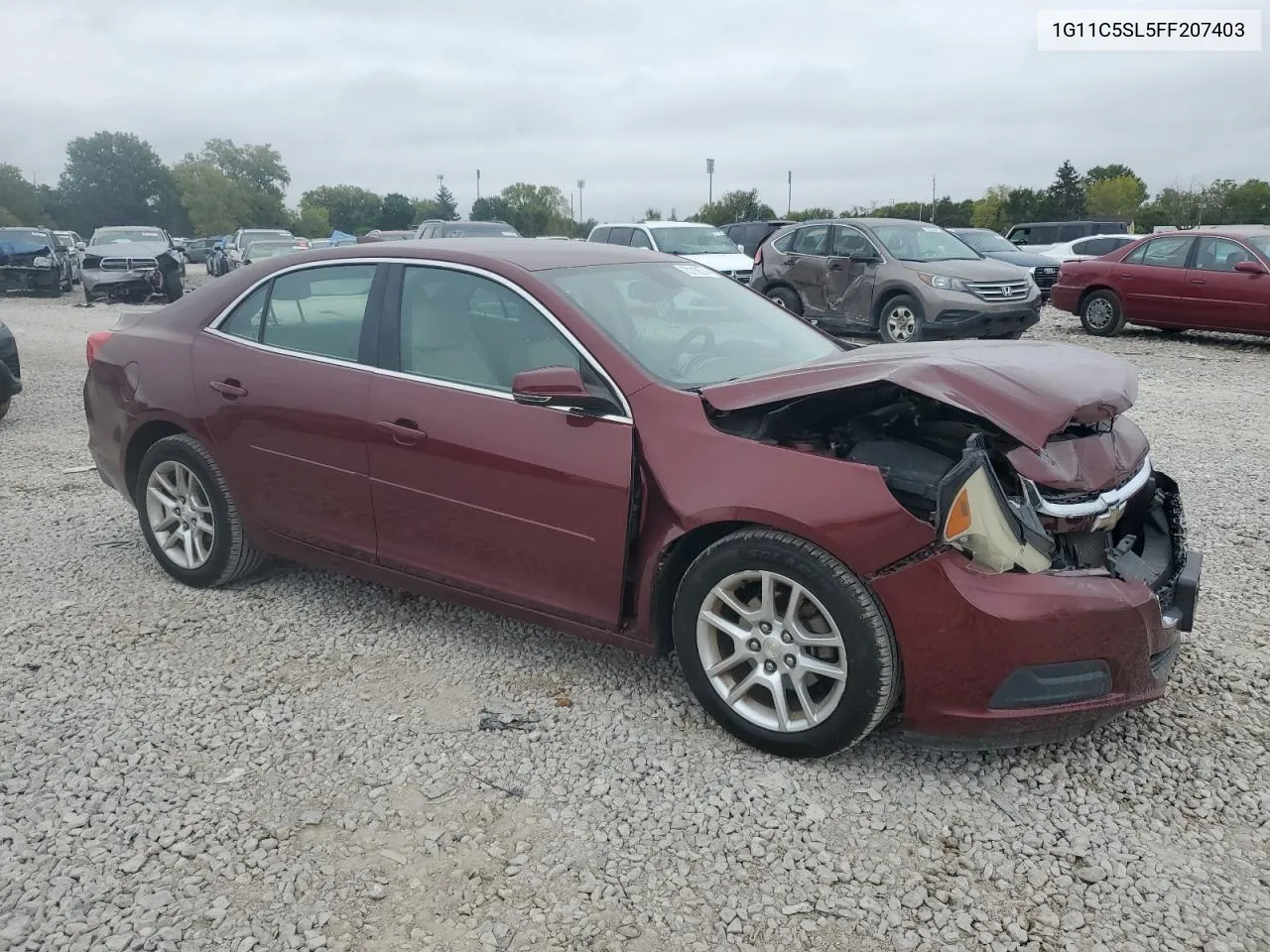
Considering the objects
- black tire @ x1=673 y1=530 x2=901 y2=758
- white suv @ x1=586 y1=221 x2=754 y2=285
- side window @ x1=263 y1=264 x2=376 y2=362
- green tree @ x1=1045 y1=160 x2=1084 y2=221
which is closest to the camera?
black tire @ x1=673 y1=530 x2=901 y2=758

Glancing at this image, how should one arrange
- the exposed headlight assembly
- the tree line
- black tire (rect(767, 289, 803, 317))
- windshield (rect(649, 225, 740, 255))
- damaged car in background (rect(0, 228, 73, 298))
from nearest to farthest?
1. the exposed headlight assembly
2. black tire (rect(767, 289, 803, 317))
3. windshield (rect(649, 225, 740, 255))
4. damaged car in background (rect(0, 228, 73, 298))
5. the tree line

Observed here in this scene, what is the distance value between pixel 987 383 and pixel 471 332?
6.12 feet

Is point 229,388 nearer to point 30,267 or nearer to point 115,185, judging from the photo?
point 30,267

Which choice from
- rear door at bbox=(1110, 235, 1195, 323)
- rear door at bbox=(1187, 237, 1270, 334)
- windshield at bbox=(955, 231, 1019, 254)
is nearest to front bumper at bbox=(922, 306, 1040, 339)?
rear door at bbox=(1110, 235, 1195, 323)

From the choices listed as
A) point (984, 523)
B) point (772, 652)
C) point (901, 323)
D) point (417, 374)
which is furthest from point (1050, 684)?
point (901, 323)

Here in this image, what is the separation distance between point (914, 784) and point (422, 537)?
1.97m

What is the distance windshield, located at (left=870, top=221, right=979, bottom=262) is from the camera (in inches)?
503

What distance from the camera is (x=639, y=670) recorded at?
12.6 ft

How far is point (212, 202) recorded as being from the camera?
9275 centimetres

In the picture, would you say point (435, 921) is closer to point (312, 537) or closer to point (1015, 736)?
point (1015, 736)

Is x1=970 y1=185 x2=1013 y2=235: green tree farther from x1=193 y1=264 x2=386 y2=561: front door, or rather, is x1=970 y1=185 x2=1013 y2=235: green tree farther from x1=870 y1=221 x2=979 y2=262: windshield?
x1=193 y1=264 x2=386 y2=561: front door

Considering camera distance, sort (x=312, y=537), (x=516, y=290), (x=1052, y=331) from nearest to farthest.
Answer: (x=516, y=290) < (x=312, y=537) < (x=1052, y=331)

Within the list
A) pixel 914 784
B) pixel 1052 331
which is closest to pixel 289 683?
pixel 914 784

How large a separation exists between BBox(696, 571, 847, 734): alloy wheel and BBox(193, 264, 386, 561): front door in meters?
1.55
